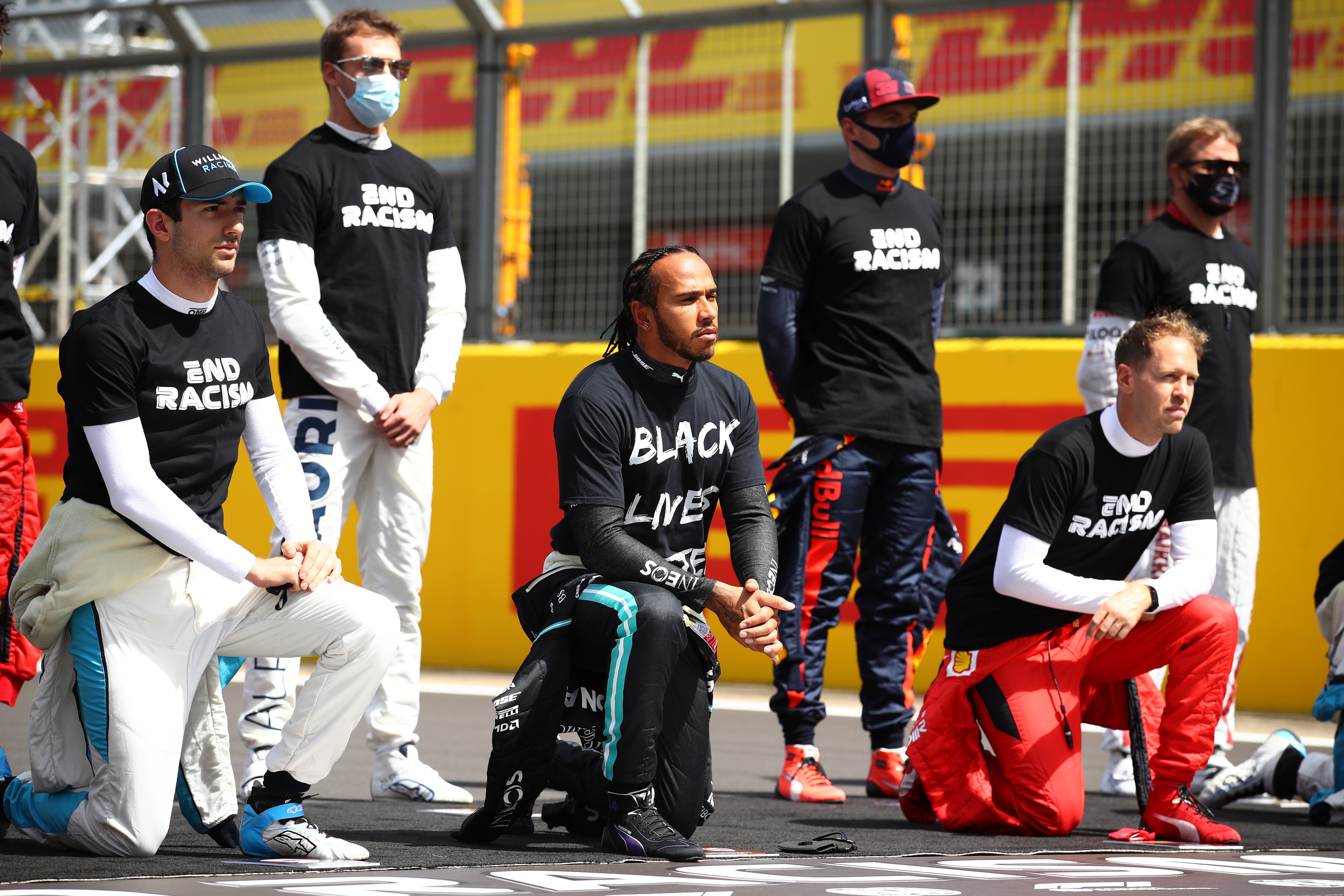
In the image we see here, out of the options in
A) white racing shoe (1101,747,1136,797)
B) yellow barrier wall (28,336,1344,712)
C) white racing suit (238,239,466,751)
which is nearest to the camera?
white racing suit (238,239,466,751)

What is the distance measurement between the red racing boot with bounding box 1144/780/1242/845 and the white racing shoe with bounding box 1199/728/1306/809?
77 cm

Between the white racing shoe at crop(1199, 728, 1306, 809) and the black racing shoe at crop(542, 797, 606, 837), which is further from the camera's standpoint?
the white racing shoe at crop(1199, 728, 1306, 809)

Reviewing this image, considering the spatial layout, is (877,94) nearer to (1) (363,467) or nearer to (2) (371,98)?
(2) (371,98)

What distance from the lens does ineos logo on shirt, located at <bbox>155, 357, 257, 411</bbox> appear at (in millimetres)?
4113

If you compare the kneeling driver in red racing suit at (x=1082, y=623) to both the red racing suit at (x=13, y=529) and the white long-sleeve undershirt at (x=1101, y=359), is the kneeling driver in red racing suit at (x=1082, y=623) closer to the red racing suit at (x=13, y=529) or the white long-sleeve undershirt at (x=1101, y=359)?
the white long-sleeve undershirt at (x=1101, y=359)

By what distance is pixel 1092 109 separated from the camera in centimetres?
808

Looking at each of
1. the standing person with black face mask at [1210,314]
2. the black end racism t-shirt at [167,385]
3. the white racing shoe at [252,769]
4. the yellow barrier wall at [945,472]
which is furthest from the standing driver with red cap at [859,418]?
the yellow barrier wall at [945,472]

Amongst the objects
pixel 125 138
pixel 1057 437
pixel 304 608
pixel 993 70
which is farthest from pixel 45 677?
pixel 125 138

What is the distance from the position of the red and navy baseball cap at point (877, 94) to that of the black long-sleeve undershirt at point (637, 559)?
1780 millimetres

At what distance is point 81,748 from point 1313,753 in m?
3.61

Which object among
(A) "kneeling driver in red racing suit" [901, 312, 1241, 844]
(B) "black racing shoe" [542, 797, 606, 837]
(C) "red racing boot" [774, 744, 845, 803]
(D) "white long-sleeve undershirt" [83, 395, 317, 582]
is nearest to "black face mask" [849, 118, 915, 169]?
(A) "kneeling driver in red racing suit" [901, 312, 1241, 844]

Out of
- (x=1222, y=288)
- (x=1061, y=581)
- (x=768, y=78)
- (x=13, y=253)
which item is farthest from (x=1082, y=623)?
(x=768, y=78)

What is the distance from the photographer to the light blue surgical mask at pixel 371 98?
535 cm

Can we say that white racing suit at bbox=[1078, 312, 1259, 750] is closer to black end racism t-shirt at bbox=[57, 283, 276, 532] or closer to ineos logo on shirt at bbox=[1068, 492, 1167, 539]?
ineos logo on shirt at bbox=[1068, 492, 1167, 539]
